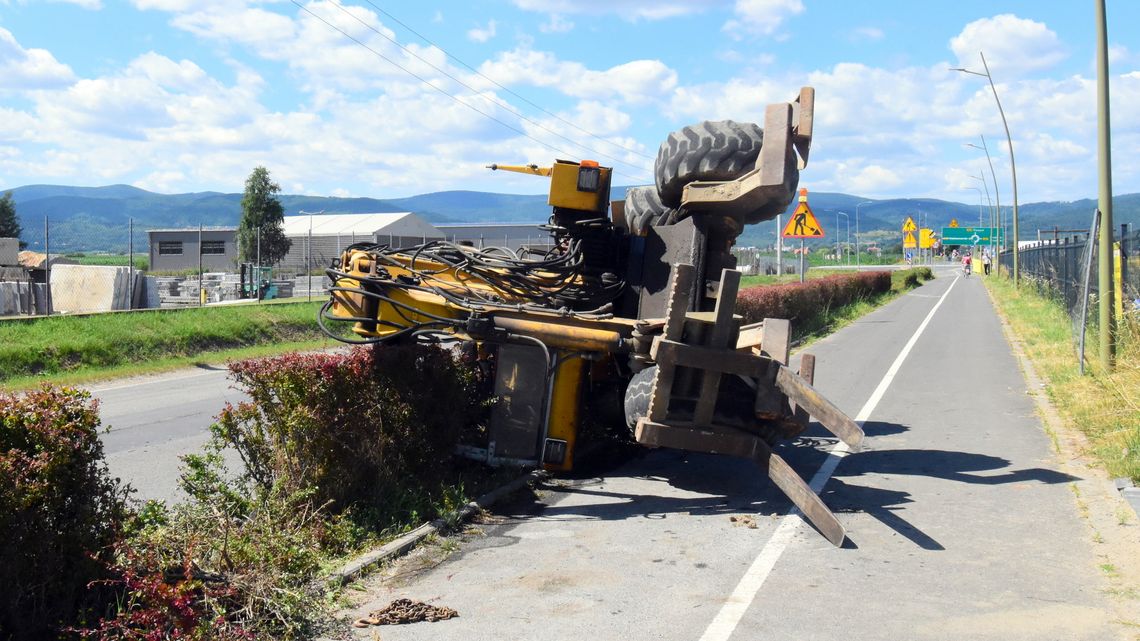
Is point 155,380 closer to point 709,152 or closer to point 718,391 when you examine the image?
point 709,152

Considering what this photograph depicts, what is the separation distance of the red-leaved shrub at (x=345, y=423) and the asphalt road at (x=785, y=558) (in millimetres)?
801

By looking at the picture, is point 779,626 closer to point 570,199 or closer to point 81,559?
point 81,559

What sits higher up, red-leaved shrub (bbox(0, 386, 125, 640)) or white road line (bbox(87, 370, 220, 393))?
red-leaved shrub (bbox(0, 386, 125, 640))

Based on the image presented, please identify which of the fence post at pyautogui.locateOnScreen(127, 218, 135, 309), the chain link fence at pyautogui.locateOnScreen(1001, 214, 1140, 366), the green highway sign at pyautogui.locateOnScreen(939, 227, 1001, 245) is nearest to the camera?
the chain link fence at pyautogui.locateOnScreen(1001, 214, 1140, 366)

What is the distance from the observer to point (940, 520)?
24.4 ft

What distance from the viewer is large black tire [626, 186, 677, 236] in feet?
30.6

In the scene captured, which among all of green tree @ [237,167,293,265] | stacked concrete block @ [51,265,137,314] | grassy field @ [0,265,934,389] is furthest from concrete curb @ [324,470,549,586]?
green tree @ [237,167,293,265]

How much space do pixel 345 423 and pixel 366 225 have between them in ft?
205

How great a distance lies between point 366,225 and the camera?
223 ft

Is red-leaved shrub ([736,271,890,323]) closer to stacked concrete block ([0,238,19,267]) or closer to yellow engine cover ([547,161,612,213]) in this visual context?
yellow engine cover ([547,161,612,213])

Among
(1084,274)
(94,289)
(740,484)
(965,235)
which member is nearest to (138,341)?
(94,289)

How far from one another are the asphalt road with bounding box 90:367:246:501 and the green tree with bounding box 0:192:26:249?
54.7m

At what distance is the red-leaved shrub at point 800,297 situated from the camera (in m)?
20.0

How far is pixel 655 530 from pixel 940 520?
2.10 meters
